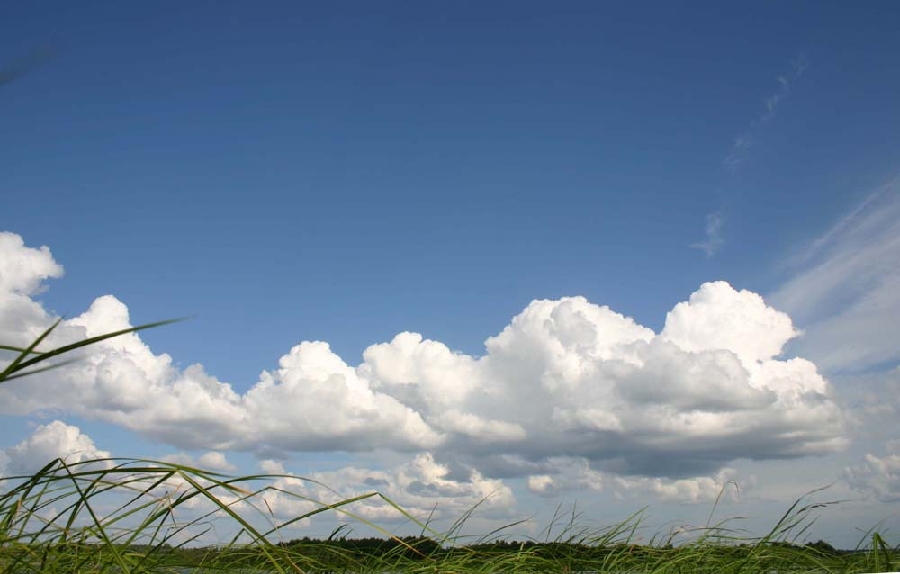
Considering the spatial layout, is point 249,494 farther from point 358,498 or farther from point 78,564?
point 78,564

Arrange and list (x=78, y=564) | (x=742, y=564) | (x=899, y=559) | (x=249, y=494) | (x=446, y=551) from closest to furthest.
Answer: (x=249, y=494), (x=78, y=564), (x=742, y=564), (x=446, y=551), (x=899, y=559)

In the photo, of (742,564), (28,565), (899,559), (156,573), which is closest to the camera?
(28,565)

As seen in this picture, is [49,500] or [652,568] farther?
[652,568]

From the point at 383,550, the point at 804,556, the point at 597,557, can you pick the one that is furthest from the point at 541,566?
the point at 804,556

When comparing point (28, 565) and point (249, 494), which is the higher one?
point (249, 494)

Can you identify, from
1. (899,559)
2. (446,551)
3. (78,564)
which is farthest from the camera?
(899,559)

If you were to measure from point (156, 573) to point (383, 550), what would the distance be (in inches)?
64.2

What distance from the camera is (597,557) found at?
460 cm

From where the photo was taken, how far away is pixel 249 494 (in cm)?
158

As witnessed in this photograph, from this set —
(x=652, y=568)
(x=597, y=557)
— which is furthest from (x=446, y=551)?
(x=652, y=568)

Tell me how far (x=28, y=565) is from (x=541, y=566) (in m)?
2.87

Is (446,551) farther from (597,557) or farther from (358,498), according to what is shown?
(358,498)

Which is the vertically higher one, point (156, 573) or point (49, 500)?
point (49, 500)

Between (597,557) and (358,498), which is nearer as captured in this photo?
(358,498)
